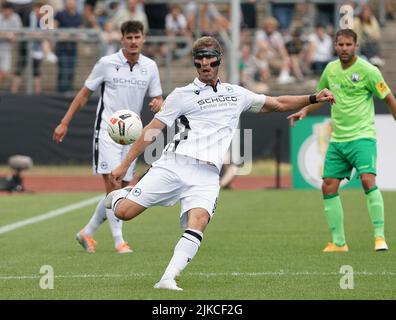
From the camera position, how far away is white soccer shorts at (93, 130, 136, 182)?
12.3 metres

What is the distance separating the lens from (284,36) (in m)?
28.4

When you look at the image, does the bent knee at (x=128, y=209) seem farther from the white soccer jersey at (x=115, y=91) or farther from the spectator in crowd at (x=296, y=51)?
the spectator in crowd at (x=296, y=51)

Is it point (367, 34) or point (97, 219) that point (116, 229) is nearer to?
point (97, 219)

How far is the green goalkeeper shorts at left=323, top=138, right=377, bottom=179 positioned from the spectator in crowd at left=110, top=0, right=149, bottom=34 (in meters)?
14.2

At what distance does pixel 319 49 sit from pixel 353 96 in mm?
15531

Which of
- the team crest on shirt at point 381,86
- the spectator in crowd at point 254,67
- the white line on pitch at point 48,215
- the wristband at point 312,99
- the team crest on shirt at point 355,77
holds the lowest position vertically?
the white line on pitch at point 48,215

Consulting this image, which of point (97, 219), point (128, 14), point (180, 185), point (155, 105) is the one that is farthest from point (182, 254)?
point (128, 14)

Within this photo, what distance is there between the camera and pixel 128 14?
2652 centimetres

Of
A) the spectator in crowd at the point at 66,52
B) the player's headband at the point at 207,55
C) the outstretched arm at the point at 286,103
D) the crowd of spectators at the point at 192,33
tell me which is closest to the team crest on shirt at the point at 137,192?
the player's headband at the point at 207,55

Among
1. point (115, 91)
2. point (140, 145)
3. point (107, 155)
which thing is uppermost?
point (115, 91)

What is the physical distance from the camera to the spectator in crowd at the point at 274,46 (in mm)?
27938

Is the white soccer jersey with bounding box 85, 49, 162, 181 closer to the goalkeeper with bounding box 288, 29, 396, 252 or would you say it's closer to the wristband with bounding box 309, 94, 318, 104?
the goalkeeper with bounding box 288, 29, 396, 252

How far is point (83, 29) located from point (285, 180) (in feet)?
20.2

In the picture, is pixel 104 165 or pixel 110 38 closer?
pixel 104 165
